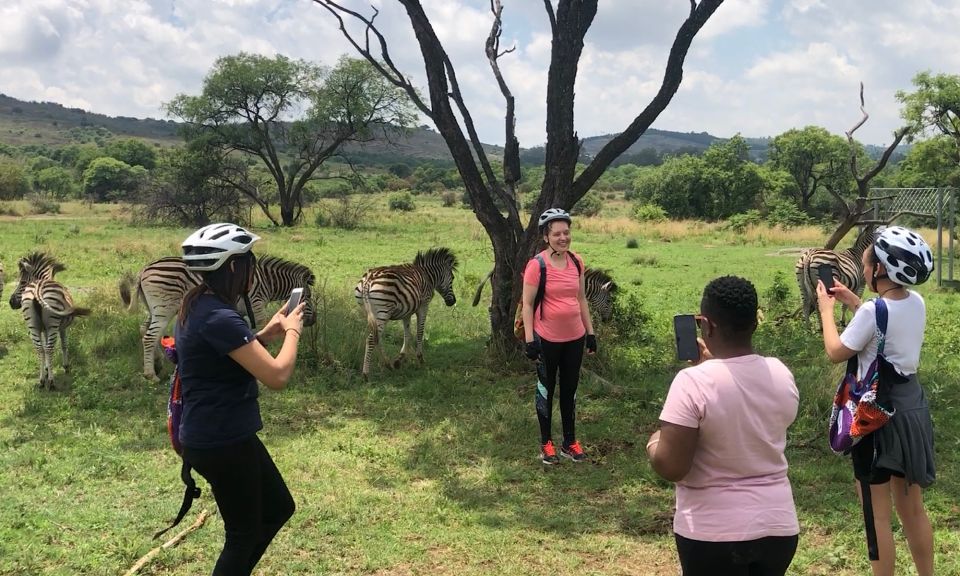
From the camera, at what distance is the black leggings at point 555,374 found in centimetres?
565

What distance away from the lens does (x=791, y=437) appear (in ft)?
21.0

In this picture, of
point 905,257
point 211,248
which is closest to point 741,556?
point 905,257

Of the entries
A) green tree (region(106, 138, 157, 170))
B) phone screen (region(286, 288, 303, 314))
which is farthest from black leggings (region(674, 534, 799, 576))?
green tree (region(106, 138, 157, 170))

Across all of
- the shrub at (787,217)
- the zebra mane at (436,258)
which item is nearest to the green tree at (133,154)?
the shrub at (787,217)

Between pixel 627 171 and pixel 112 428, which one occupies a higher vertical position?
pixel 627 171

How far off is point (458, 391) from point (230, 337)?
5.25 meters

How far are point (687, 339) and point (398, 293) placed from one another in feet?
21.0

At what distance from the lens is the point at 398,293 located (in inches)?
346

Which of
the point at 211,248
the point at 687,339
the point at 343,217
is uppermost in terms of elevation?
the point at 211,248

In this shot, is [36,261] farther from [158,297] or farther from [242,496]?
[242,496]

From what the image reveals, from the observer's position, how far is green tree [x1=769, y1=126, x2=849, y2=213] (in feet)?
159

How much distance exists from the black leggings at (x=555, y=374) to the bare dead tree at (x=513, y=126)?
3.02 m

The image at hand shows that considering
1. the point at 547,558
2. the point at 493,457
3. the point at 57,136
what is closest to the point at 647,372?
the point at 493,457

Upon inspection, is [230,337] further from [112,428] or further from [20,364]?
[20,364]
